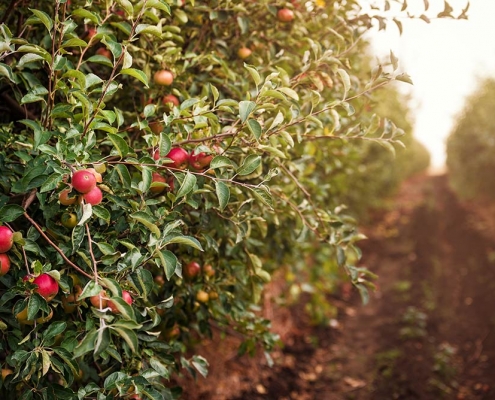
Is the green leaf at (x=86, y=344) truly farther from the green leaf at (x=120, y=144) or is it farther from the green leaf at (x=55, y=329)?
the green leaf at (x=120, y=144)

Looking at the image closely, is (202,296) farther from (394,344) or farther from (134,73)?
(394,344)

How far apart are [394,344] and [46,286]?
3.98 metres

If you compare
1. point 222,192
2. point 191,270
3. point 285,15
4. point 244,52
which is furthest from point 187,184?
point 285,15

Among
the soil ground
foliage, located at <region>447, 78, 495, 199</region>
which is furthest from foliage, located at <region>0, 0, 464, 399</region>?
foliage, located at <region>447, 78, 495, 199</region>

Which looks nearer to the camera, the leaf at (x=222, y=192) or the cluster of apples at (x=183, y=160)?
the leaf at (x=222, y=192)

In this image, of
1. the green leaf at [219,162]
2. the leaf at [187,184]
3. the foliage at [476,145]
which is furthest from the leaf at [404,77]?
the foliage at [476,145]

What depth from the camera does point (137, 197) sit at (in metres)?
1.78

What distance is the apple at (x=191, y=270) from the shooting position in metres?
2.04

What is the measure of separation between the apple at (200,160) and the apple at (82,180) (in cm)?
42

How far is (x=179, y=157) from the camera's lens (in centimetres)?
164

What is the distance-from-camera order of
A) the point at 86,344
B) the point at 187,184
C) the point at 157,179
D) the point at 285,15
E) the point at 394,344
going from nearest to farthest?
the point at 86,344, the point at 187,184, the point at 157,179, the point at 285,15, the point at 394,344

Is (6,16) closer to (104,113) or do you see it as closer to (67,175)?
(104,113)

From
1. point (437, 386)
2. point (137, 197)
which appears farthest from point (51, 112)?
point (437, 386)

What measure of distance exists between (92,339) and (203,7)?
1.61 m
